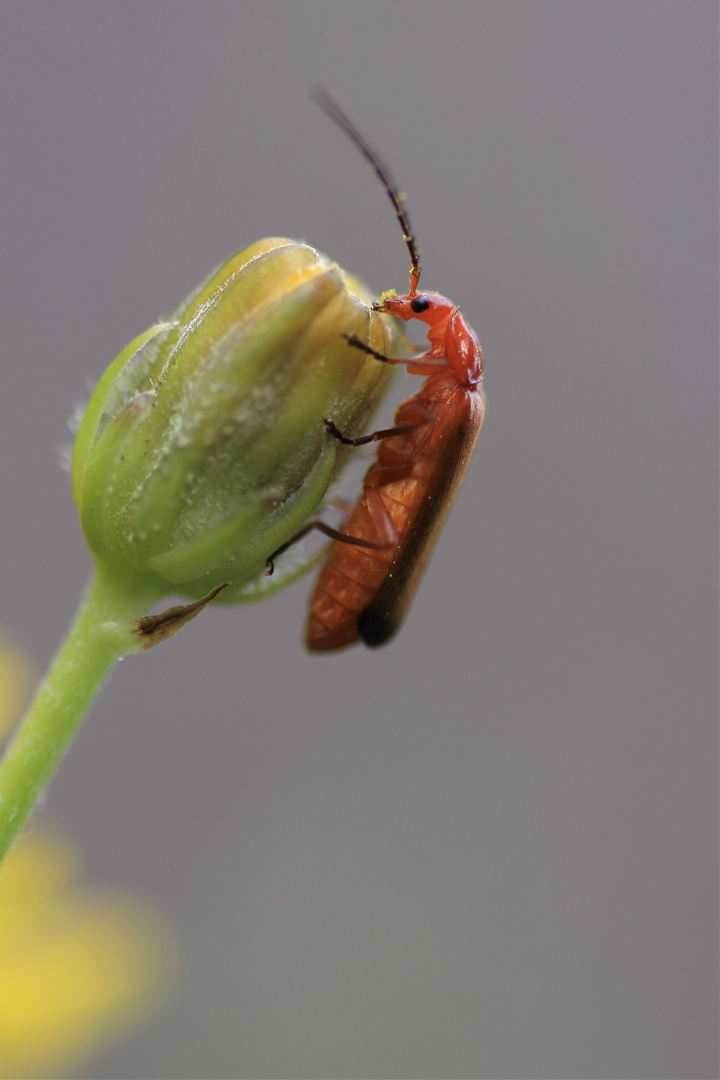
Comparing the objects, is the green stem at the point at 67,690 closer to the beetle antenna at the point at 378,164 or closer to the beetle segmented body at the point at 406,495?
the beetle segmented body at the point at 406,495

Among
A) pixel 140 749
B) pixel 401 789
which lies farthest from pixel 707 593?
pixel 140 749

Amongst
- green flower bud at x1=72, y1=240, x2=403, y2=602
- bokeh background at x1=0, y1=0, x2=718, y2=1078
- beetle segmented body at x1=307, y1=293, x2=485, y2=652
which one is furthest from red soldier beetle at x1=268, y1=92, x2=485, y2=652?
bokeh background at x1=0, y1=0, x2=718, y2=1078

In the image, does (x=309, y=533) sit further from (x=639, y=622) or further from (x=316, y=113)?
(x=316, y=113)

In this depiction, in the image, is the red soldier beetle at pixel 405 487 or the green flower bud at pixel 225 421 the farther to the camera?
the red soldier beetle at pixel 405 487

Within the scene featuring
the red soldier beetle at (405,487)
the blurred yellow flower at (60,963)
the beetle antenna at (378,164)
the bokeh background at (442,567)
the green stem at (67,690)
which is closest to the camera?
the green stem at (67,690)

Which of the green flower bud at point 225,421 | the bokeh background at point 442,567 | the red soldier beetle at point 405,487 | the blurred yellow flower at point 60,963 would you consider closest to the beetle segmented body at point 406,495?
the red soldier beetle at point 405,487

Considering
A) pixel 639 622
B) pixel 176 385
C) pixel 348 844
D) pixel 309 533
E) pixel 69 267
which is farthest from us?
pixel 639 622

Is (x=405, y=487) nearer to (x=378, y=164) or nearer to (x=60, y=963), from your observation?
(x=378, y=164)
